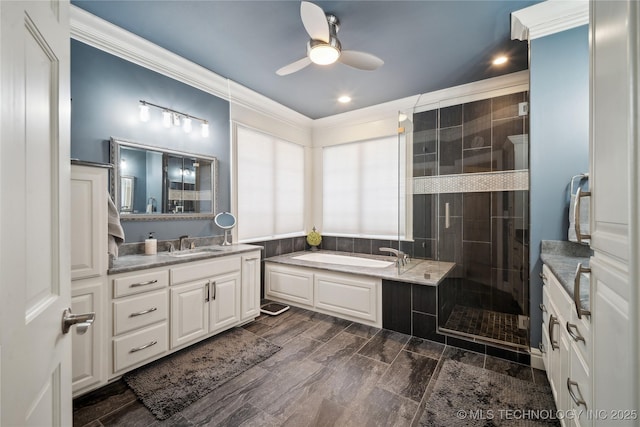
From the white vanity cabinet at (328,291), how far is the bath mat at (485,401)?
947mm

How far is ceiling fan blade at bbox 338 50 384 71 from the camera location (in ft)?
7.19

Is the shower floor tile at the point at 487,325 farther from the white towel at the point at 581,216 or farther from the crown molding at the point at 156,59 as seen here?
the crown molding at the point at 156,59

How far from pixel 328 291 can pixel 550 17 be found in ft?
10.3

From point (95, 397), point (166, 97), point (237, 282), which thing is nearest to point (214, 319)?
point (237, 282)

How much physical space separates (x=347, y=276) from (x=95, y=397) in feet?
7.46

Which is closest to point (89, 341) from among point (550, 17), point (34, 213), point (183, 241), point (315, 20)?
point (183, 241)

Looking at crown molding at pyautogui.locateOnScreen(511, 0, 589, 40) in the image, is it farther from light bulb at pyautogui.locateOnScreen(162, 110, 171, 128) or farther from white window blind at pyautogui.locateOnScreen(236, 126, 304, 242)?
light bulb at pyautogui.locateOnScreen(162, 110, 171, 128)

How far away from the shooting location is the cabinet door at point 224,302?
253 centimetres

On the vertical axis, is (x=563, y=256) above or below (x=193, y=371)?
above

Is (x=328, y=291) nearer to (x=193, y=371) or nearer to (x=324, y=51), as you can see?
(x=193, y=371)

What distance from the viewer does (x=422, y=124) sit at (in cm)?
348

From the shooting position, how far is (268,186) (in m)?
3.95

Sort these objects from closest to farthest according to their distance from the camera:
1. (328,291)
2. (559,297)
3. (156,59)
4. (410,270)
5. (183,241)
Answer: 1. (559,297)
2. (156,59)
3. (183,241)
4. (410,270)
5. (328,291)

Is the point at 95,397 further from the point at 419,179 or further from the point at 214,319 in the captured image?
the point at 419,179
